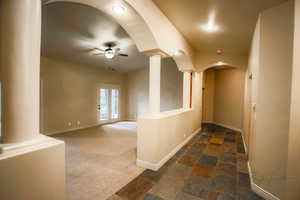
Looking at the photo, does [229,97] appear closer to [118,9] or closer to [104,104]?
[104,104]

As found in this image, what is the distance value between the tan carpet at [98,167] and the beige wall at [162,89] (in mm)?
3624

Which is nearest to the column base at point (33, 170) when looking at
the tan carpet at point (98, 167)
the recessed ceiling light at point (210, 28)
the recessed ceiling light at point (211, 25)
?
the tan carpet at point (98, 167)

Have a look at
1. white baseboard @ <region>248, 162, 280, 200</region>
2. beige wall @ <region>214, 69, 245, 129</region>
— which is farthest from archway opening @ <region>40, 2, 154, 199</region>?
beige wall @ <region>214, 69, 245, 129</region>

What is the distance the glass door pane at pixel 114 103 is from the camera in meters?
7.63

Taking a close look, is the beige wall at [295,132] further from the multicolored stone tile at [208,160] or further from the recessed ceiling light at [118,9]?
the recessed ceiling light at [118,9]

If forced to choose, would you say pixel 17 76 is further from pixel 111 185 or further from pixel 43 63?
pixel 43 63

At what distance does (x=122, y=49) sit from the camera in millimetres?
5023

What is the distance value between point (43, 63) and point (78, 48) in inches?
50.9

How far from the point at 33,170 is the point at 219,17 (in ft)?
11.1

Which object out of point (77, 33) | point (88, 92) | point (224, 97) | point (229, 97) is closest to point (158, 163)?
point (77, 33)

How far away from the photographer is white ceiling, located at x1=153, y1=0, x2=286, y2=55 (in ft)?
7.58

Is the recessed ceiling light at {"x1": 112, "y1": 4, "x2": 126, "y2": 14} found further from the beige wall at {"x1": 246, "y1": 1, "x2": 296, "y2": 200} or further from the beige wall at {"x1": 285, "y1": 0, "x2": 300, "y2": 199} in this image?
the beige wall at {"x1": 285, "y1": 0, "x2": 300, "y2": 199}

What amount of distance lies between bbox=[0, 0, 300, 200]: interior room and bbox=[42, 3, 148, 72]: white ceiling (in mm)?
29

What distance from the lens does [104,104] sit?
7203 mm
